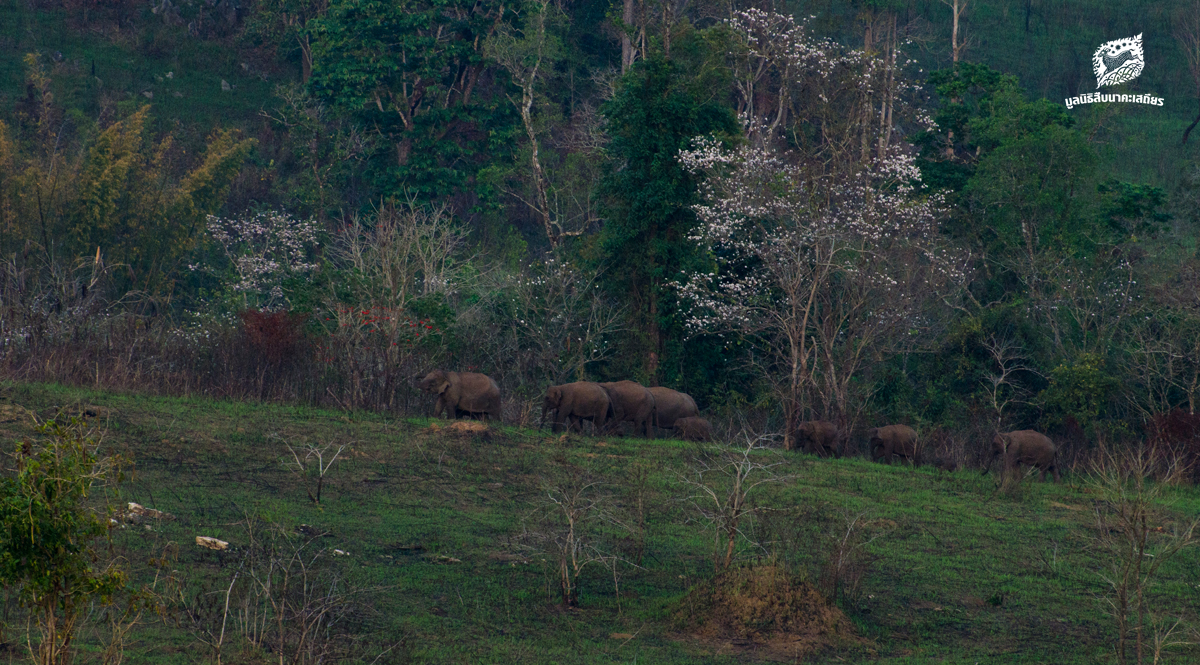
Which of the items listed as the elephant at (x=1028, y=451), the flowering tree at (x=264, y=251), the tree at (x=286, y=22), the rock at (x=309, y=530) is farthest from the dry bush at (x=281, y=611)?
the tree at (x=286, y=22)

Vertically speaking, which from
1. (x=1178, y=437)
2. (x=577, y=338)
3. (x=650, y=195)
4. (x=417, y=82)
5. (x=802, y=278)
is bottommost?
(x=1178, y=437)

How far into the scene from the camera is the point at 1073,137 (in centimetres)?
3403

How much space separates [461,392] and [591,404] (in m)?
2.34

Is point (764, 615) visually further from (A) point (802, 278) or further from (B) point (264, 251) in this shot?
(B) point (264, 251)

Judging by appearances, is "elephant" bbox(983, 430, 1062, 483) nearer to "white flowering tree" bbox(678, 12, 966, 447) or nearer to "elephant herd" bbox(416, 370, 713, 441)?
"white flowering tree" bbox(678, 12, 966, 447)

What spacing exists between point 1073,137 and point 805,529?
72.1 ft

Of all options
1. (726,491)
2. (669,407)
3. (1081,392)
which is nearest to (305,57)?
(669,407)

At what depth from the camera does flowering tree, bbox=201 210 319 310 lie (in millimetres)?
37156

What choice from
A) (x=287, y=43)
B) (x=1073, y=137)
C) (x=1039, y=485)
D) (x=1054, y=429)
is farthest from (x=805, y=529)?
(x=287, y=43)

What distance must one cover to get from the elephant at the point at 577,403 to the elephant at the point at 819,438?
11.8 feet

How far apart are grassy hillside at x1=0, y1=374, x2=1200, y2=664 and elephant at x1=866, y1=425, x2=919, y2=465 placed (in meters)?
2.23

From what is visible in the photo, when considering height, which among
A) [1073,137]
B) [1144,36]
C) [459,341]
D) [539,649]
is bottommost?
[539,649]

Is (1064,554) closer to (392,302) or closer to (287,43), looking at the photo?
(392,302)

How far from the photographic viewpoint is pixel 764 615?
12594 millimetres
